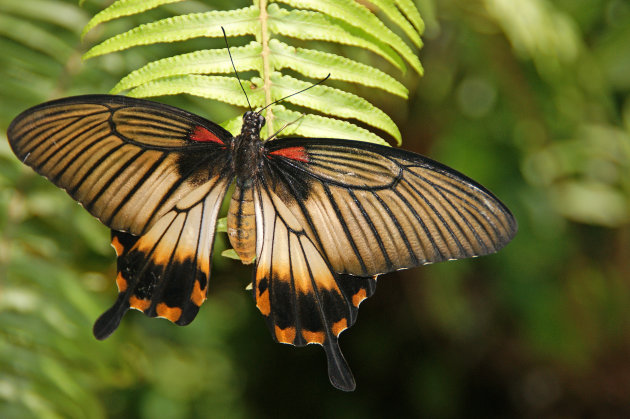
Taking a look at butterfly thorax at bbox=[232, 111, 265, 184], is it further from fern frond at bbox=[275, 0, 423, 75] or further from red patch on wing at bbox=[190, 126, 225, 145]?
fern frond at bbox=[275, 0, 423, 75]

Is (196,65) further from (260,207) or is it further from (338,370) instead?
(338,370)

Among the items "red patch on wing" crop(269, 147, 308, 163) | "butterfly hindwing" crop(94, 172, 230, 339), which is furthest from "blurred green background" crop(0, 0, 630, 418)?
"red patch on wing" crop(269, 147, 308, 163)

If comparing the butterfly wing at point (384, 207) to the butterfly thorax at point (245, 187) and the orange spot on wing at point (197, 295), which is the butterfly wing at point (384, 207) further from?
the orange spot on wing at point (197, 295)

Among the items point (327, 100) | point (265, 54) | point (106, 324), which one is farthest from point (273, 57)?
point (106, 324)

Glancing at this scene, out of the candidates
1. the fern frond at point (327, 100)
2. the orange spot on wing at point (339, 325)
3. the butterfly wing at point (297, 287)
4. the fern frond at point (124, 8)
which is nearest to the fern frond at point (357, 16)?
the fern frond at point (327, 100)

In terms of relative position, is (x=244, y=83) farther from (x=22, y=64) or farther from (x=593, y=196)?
(x=593, y=196)

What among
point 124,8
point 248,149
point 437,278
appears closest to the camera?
point 124,8

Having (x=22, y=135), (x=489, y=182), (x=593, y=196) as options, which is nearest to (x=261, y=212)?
(x=22, y=135)

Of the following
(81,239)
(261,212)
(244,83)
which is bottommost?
(81,239)
